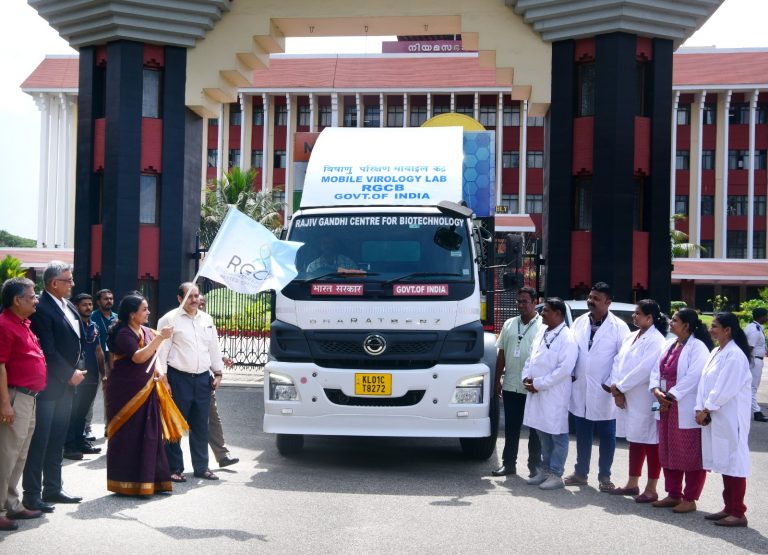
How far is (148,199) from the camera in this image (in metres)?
19.4

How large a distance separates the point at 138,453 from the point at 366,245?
3178 mm

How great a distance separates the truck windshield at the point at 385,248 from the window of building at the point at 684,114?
51.7 metres

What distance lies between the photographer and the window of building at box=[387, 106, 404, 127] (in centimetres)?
5928

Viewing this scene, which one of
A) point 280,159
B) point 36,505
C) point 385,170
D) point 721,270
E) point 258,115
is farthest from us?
point 280,159

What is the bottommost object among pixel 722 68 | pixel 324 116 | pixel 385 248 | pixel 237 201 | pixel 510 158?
pixel 385 248

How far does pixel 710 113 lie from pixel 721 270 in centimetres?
1058

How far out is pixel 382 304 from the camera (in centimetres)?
930

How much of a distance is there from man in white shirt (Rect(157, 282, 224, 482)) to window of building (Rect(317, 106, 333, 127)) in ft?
169

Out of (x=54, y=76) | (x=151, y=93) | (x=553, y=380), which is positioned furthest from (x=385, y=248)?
(x=54, y=76)

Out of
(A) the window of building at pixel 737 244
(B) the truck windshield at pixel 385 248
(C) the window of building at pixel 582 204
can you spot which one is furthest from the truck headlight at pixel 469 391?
(A) the window of building at pixel 737 244

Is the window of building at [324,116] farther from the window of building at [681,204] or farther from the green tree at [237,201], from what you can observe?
the window of building at [681,204]

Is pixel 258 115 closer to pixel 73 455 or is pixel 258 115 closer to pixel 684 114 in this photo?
pixel 684 114

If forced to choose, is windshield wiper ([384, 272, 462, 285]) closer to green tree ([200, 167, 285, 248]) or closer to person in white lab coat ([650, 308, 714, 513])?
person in white lab coat ([650, 308, 714, 513])

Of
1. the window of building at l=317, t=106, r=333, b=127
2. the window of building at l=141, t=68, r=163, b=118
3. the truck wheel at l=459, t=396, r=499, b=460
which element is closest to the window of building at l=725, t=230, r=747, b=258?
the window of building at l=317, t=106, r=333, b=127
